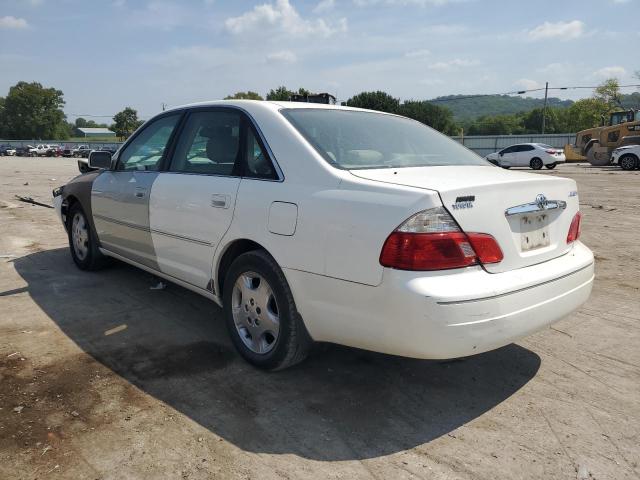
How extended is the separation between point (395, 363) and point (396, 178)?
129 cm

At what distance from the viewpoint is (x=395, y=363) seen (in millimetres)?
3367

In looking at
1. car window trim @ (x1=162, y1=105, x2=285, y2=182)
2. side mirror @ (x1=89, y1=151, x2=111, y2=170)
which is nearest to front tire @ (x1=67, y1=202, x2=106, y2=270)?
side mirror @ (x1=89, y1=151, x2=111, y2=170)

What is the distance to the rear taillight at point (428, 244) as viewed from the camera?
7.84 feet

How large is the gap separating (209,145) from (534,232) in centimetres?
220

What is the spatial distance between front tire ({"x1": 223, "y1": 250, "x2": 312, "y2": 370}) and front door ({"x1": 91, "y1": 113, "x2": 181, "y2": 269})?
3.73ft

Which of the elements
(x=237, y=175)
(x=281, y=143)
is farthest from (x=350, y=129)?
(x=237, y=175)

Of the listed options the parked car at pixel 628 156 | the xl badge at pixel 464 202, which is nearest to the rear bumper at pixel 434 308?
the xl badge at pixel 464 202

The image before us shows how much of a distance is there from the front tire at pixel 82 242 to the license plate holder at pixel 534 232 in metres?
4.07

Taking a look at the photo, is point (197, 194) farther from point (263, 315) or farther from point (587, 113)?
point (587, 113)

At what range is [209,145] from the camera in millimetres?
3691

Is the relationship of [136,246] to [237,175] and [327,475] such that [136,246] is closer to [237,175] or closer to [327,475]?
[237,175]

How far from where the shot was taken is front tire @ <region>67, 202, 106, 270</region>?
5.30m

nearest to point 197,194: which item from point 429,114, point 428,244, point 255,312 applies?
point 255,312

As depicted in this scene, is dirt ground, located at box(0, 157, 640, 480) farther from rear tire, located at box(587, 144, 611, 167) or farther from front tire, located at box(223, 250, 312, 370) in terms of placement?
rear tire, located at box(587, 144, 611, 167)
